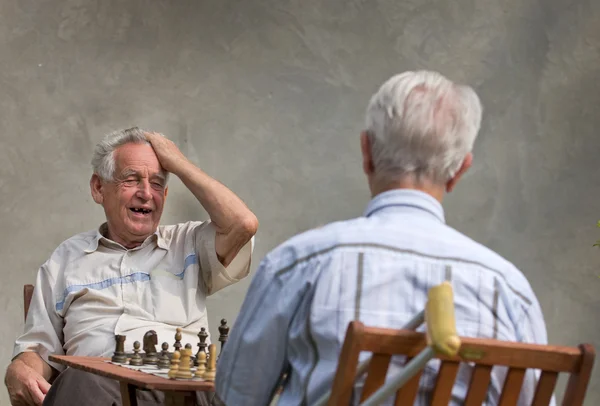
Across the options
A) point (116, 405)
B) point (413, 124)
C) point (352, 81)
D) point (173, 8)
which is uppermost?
point (173, 8)

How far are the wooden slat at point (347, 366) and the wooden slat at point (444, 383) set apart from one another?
143mm

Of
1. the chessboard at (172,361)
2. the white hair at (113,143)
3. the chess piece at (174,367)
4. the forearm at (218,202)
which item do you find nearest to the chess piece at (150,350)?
the chessboard at (172,361)

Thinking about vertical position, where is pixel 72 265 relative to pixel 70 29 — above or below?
below

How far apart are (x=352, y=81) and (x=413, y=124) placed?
10.2 feet

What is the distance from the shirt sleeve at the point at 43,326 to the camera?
3.50 meters

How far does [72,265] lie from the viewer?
142 inches

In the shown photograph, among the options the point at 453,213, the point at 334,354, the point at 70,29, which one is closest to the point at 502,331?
the point at 334,354

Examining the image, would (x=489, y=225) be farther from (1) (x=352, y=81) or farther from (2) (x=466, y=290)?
(2) (x=466, y=290)

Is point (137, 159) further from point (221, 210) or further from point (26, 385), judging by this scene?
point (26, 385)

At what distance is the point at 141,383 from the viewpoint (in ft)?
7.48

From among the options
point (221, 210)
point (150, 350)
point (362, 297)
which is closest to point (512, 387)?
point (362, 297)

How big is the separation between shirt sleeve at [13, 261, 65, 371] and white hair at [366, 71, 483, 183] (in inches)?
80.7

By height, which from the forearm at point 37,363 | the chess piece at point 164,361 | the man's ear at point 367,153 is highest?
the man's ear at point 367,153

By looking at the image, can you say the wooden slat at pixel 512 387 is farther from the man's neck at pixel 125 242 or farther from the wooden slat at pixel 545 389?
the man's neck at pixel 125 242
